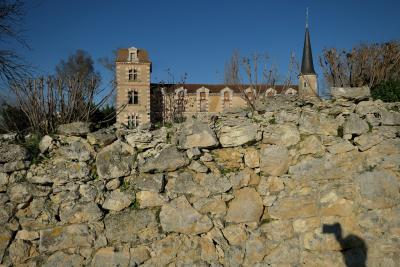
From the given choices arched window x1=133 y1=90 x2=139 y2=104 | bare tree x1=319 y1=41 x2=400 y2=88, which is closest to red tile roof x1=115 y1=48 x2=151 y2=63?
arched window x1=133 y1=90 x2=139 y2=104

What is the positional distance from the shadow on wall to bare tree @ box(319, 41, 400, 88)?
3.71 metres

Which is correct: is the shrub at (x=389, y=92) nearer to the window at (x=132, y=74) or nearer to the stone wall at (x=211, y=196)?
the stone wall at (x=211, y=196)

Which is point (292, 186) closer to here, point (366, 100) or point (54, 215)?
point (366, 100)

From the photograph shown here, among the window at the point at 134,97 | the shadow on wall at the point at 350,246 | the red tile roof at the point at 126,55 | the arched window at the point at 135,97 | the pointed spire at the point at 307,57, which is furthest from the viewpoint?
the red tile roof at the point at 126,55

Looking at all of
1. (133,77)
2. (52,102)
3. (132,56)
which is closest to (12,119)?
(52,102)

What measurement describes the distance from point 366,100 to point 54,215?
486 centimetres

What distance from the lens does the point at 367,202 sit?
14.8 feet

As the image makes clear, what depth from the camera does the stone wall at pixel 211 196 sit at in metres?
4.36

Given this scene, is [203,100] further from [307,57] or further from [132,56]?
[307,57]

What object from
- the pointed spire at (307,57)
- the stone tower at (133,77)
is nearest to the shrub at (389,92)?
the pointed spire at (307,57)

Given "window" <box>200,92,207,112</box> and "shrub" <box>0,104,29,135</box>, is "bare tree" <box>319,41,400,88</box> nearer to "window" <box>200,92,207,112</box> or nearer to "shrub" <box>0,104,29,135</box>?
"shrub" <box>0,104,29,135</box>

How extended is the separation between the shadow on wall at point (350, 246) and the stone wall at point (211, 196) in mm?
13

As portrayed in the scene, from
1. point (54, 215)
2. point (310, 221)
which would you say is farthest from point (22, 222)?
point (310, 221)

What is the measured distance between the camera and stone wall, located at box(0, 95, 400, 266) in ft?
14.3
